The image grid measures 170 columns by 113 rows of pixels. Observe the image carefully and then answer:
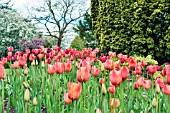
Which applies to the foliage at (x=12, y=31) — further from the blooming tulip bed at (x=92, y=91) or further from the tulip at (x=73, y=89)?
the tulip at (x=73, y=89)

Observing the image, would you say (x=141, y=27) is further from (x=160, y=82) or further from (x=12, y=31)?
(x=12, y=31)

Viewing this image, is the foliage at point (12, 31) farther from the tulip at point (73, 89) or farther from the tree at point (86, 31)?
the tulip at point (73, 89)

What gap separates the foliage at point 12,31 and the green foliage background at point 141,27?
4451 mm

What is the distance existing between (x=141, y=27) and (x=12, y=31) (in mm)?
6019

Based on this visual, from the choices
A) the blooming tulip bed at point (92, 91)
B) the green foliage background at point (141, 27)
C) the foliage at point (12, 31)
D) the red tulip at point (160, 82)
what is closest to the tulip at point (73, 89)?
the blooming tulip bed at point (92, 91)

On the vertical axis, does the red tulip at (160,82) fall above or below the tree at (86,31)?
below

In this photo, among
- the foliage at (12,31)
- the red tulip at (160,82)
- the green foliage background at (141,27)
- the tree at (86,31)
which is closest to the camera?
the red tulip at (160,82)

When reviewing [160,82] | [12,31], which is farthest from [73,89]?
[12,31]

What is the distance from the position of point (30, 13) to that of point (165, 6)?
12.7 metres

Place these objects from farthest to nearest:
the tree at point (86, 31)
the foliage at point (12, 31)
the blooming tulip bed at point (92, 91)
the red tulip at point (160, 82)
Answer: the tree at point (86, 31)
the foliage at point (12, 31)
the red tulip at point (160, 82)
the blooming tulip bed at point (92, 91)

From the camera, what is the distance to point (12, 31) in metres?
12.7

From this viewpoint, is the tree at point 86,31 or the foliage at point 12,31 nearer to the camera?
the foliage at point 12,31

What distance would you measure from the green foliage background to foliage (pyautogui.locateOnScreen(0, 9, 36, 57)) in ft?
14.6

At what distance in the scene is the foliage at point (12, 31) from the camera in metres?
Result: 12.3
